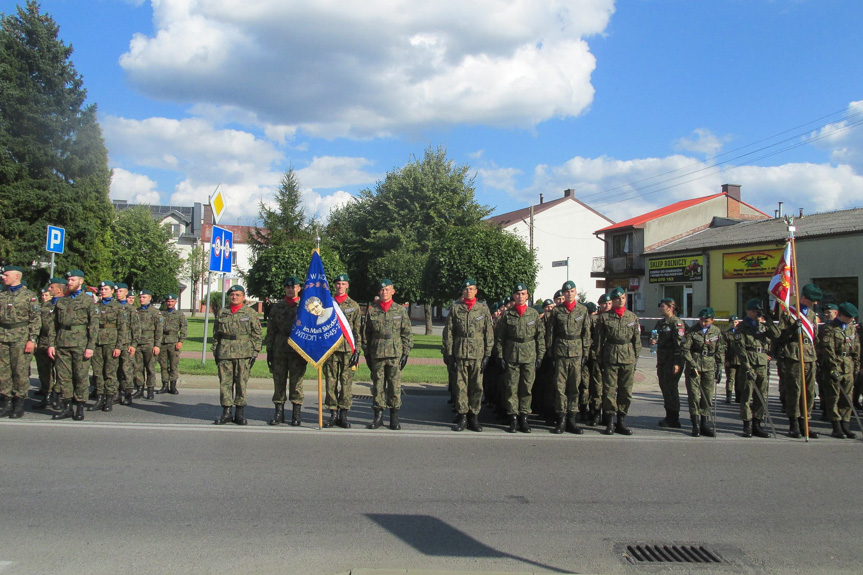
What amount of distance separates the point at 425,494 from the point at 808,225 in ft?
95.4

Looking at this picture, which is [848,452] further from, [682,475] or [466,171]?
[466,171]

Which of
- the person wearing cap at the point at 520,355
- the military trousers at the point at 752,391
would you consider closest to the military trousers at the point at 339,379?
the person wearing cap at the point at 520,355

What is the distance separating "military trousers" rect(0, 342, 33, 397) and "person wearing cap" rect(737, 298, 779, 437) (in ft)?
31.1

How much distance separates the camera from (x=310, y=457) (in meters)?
6.49

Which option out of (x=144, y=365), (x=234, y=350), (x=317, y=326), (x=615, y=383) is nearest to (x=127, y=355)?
(x=144, y=365)

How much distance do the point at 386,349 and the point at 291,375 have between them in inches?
53.8

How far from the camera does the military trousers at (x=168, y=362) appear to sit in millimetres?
11086

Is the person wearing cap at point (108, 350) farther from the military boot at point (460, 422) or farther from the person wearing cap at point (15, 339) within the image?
the military boot at point (460, 422)

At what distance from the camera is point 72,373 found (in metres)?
8.38

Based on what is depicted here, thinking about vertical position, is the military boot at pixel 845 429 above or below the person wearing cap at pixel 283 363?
below

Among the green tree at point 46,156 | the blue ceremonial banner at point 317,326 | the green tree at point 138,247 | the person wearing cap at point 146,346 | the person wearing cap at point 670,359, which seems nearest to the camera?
the blue ceremonial banner at point 317,326

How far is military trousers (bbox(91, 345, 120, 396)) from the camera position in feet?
29.9

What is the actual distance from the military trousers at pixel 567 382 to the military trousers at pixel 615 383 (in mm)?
361

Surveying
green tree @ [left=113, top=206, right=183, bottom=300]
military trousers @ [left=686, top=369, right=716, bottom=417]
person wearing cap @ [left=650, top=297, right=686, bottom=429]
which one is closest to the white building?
green tree @ [left=113, top=206, right=183, bottom=300]
